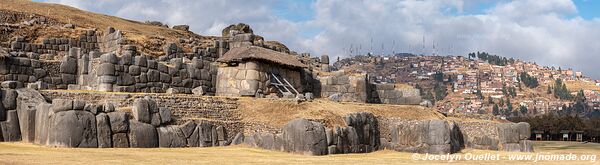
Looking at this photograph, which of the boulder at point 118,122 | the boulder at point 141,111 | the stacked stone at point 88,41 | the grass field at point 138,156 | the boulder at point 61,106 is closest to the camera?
the grass field at point 138,156

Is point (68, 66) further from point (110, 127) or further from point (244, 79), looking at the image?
point (110, 127)

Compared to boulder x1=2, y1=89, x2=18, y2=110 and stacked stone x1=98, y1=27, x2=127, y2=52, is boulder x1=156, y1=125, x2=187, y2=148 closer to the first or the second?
boulder x1=2, y1=89, x2=18, y2=110

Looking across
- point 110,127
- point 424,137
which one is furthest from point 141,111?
point 424,137

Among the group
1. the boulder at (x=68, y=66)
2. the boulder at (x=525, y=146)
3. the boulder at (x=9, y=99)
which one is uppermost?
the boulder at (x=68, y=66)

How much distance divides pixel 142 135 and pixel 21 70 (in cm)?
936

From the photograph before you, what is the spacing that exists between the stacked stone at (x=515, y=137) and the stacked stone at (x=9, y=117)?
73.1 feet

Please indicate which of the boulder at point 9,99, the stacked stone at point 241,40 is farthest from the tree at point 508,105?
the boulder at point 9,99

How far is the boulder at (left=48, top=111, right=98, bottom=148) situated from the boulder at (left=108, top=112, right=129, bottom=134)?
0.76 metres

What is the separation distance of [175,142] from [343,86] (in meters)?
16.0

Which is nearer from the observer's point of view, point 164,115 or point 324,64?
point 164,115

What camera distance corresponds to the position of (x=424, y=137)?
27578 mm

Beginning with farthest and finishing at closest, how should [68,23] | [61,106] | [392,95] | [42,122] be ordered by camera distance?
[68,23]
[392,95]
[42,122]
[61,106]

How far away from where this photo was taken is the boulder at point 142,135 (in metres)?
20.3

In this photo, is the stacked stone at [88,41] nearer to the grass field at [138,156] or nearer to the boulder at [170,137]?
the boulder at [170,137]
